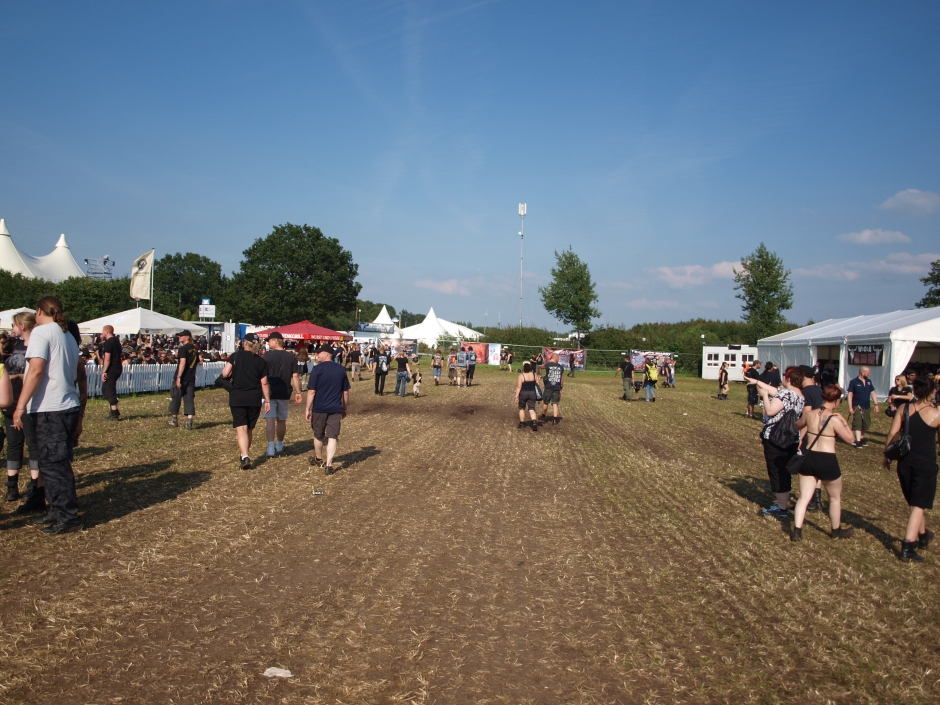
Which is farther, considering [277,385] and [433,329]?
[433,329]

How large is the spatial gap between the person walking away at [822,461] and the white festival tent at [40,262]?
6366 centimetres

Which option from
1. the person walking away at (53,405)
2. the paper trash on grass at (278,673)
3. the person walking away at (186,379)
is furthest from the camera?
the person walking away at (186,379)

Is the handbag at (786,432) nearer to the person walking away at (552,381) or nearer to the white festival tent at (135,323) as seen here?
the person walking away at (552,381)

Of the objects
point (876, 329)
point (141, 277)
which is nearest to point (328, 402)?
point (141, 277)

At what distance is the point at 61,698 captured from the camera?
320 cm

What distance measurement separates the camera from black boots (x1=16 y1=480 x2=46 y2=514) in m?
6.39

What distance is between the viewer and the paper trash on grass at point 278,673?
3.52m

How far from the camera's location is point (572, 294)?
53281mm

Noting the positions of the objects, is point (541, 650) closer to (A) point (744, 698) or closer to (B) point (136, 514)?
(A) point (744, 698)

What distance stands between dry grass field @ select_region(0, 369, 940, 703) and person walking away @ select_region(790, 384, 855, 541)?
24cm

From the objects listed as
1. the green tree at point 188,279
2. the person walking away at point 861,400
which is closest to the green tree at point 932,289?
the person walking away at point 861,400

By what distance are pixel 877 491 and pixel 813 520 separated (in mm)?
2846

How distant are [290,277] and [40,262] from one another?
25384 millimetres

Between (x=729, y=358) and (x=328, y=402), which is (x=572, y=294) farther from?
(x=328, y=402)
